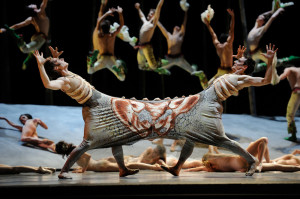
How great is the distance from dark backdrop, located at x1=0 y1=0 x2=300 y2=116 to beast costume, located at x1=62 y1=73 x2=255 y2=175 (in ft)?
13.4

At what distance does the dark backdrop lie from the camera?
7.43m

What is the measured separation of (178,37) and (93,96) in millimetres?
4223

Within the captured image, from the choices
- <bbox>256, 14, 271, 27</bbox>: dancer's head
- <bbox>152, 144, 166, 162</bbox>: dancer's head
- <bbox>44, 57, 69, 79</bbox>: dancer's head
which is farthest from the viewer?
<bbox>256, 14, 271, 27</bbox>: dancer's head

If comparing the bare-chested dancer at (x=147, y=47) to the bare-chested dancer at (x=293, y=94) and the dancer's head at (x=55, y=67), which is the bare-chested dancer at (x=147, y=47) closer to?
the bare-chested dancer at (x=293, y=94)

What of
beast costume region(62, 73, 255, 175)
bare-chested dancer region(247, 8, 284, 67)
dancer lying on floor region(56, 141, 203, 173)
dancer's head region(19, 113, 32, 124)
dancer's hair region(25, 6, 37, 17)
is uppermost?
dancer's hair region(25, 6, 37, 17)

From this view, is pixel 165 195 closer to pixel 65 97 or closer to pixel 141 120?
pixel 141 120

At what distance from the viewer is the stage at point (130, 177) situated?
Result: 95.1 inches

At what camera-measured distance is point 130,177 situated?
339 cm

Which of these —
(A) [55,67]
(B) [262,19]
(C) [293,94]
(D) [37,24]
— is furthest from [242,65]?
(D) [37,24]

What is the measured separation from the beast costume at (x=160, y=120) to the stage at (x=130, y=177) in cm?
35

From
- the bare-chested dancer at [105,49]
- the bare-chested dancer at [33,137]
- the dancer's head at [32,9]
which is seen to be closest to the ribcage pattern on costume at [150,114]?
the bare-chested dancer at [33,137]

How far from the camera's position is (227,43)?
656cm

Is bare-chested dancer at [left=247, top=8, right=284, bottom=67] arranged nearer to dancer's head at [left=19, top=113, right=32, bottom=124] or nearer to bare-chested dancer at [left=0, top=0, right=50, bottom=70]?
bare-chested dancer at [left=0, top=0, right=50, bottom=70]

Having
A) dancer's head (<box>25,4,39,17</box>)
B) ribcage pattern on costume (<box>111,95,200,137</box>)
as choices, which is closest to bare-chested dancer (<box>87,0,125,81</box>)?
dancer's head (<box>25,4,39,17</box>)
